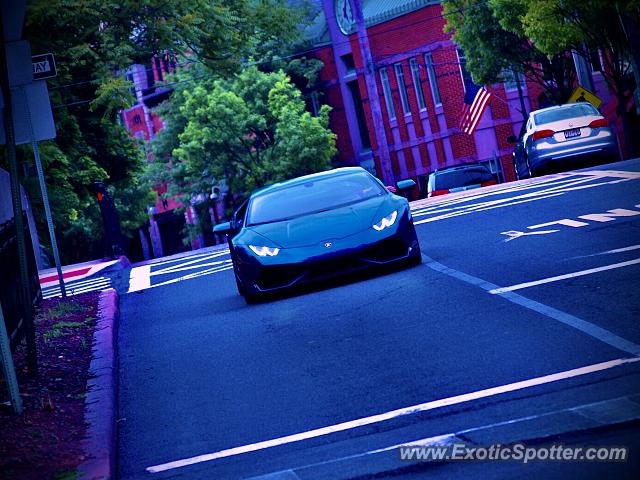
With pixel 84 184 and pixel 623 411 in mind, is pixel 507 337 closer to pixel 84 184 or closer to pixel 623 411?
pixel 623 411

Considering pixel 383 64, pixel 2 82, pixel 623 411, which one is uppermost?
pixel 383 64

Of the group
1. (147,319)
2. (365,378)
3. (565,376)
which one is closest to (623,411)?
(565,376)

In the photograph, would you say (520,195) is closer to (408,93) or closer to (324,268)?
(324,268)

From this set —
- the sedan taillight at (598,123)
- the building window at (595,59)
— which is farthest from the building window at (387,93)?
the sedan taillight at (598,123)

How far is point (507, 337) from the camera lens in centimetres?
859

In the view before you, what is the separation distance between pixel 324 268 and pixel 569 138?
48.2ft

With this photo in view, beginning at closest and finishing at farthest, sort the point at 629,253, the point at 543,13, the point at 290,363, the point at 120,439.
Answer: the point at 120,439, the point at 290,363, the point at 629,253, the point at 543,13

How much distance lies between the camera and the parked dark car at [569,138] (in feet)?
86.8

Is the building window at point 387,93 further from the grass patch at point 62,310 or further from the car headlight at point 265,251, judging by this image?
the car headlight at point 265,251

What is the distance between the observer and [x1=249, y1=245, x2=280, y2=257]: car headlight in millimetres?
13023

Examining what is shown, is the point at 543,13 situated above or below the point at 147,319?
above

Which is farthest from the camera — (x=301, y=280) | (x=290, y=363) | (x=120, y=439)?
(x=301, y=280)

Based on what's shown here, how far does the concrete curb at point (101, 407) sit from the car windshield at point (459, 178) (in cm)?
1928

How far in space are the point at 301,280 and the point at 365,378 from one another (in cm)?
494
